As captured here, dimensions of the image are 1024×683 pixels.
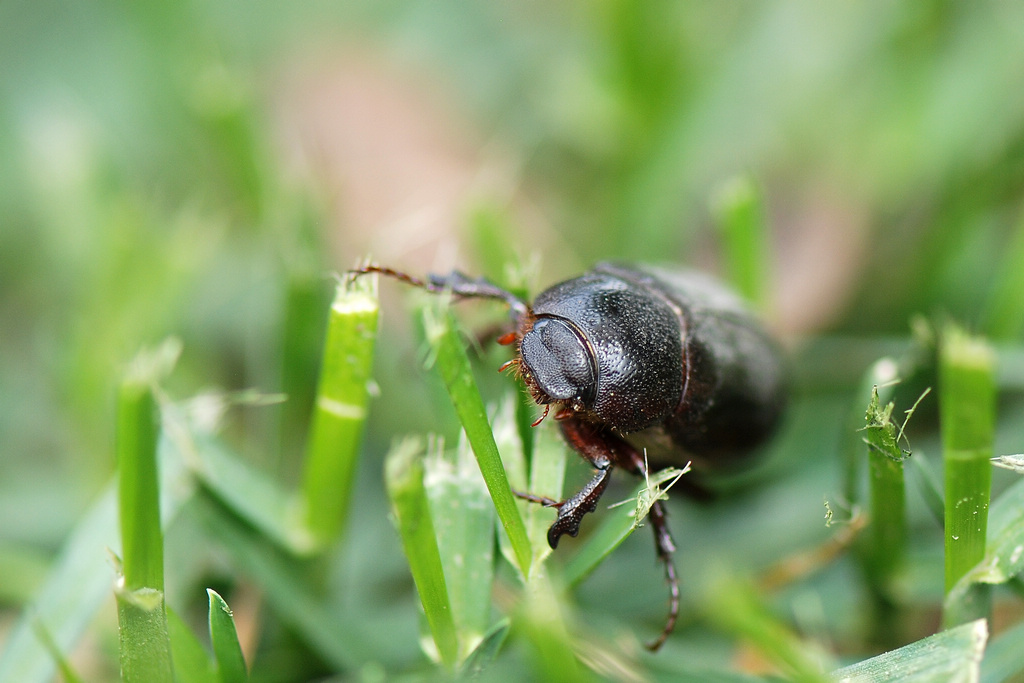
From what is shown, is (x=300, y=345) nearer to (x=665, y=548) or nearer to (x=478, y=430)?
(x=478, y=430)

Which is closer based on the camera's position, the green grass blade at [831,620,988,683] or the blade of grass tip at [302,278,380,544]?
the green grass blade at [831,620,988,683]

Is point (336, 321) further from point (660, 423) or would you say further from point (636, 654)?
point (636, 654)

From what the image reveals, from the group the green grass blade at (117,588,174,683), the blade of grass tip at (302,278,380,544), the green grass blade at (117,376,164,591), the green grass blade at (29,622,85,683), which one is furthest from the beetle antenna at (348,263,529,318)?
the green grass blade at (29,622,85,683)

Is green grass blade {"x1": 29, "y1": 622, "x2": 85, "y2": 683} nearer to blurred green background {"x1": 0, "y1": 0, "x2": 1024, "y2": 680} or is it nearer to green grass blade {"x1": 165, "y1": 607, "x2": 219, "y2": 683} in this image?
green grass blade {"x1": 165, "y1": 607, "x2": 219, "y2": 683}

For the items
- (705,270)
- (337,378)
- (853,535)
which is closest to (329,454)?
(337,378)

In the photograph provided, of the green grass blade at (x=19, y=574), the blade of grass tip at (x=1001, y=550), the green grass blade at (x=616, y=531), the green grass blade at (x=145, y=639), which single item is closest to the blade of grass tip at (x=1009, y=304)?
the blade of grass tip at (x=1001, y=550)

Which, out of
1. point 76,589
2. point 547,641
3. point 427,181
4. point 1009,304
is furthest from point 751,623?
point 427,181
